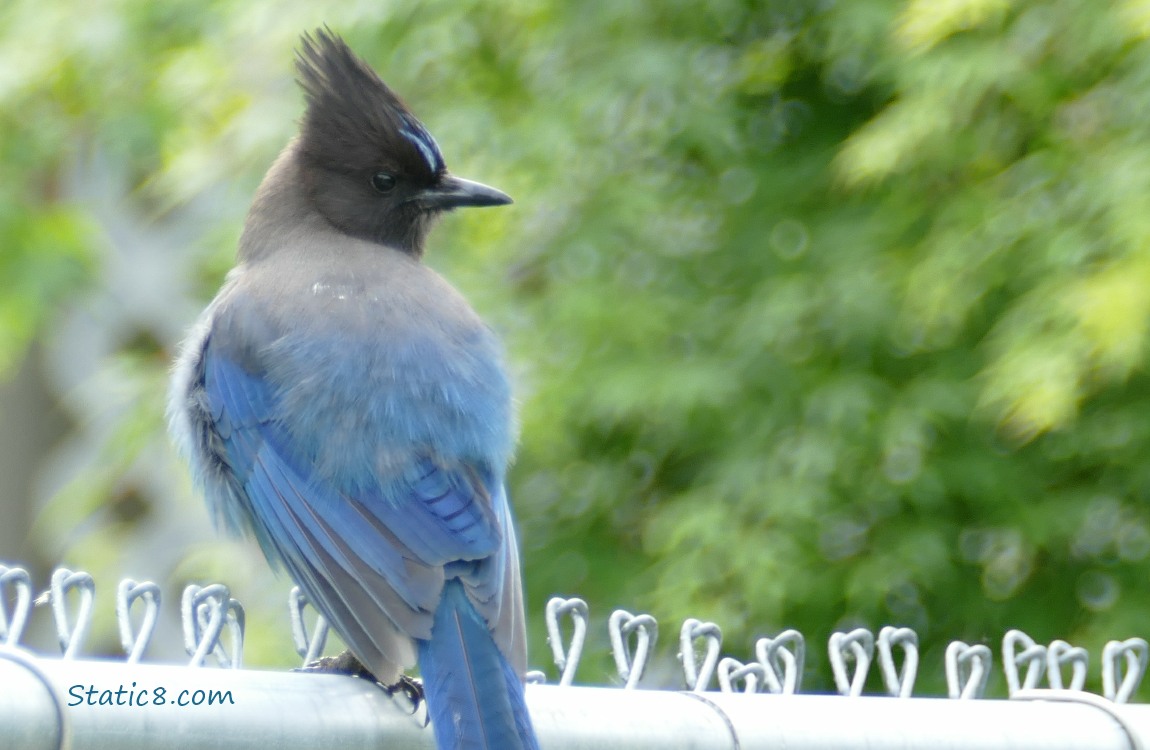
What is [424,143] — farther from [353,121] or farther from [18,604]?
[18,604]

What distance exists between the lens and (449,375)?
2.26m

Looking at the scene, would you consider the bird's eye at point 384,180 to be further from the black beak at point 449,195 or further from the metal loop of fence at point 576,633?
the metal loop of fence at point 576,633

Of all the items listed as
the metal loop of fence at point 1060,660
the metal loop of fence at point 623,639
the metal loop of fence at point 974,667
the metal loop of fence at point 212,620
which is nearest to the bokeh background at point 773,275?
the metal loop of fence at point 1060,660

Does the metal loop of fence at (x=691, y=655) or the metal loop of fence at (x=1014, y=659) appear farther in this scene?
the metal loop of fence at (x=1014, y=659)

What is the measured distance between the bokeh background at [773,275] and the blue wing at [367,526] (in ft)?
4.76

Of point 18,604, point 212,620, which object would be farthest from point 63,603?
point 212,620

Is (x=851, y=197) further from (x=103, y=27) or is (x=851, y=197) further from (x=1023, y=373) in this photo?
(x=103, y=27)

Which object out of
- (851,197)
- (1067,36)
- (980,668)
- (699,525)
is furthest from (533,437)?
(980,668)

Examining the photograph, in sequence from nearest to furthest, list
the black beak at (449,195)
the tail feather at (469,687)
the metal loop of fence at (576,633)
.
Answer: the tail feather at (469,687), the metal loop of fence at (576,633), the black beak at (449,195)

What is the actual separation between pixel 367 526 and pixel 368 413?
209 mm

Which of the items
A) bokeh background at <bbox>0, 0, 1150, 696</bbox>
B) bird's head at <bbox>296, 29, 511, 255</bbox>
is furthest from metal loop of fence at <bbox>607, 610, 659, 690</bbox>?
bokeh background at <bbox>0, 0, 1150, 696</bbox>

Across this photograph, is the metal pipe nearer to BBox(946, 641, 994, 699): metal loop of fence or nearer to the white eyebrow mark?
BBox(946, 641, 994, 699): metal loop of fence

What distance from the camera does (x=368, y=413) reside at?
2.16m

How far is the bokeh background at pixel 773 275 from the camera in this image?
3441mm
